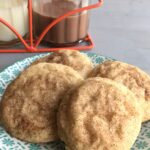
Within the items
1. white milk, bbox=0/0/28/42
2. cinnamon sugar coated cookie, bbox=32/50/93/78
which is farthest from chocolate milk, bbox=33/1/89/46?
cinnamon sugar coated cookie, bbox=32/50/93/78

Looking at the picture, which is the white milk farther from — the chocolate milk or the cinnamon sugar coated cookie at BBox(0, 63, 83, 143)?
the cinnamon sugar coated cookie at BBox(0, 63, 83, 143)

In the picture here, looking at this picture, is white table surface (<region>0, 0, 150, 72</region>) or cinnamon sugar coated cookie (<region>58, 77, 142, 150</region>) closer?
cinnamon sugar coated cookie (<region>58, 77, 142, 150</region>)

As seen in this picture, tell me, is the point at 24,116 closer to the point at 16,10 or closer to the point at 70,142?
the point at 70,142

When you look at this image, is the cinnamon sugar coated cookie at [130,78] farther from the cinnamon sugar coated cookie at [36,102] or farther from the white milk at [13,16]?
the white milk at [13,16]

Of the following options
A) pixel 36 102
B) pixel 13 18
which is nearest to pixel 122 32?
pixel 13 18

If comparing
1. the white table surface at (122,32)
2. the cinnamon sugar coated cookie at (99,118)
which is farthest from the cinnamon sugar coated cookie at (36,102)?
the white table surface at (122,32)
